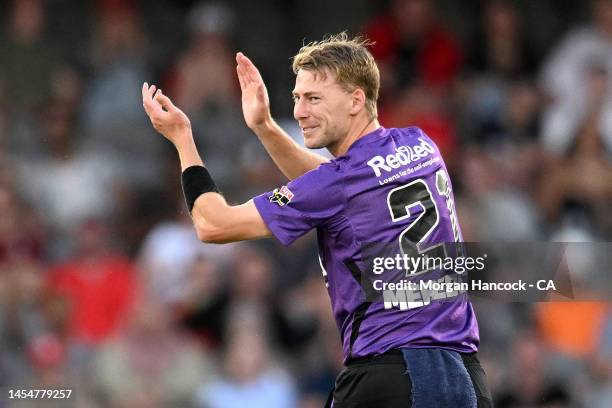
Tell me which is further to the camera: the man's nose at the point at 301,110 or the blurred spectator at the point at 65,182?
the blurred spectator at the point at 65,182

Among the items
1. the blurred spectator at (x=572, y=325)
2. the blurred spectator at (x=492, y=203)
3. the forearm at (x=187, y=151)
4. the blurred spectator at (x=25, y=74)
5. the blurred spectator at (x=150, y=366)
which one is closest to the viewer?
the forearm at (x=187, y=151)

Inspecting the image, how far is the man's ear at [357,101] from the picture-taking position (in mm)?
5492

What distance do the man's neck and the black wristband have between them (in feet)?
1.92

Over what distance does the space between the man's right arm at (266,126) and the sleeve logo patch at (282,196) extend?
76cm

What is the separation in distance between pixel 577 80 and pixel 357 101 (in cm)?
672

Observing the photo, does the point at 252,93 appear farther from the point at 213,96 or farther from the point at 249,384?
the point at 213,96

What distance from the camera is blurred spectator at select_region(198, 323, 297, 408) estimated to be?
936cm

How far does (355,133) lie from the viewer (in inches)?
218

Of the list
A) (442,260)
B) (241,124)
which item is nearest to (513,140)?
(241,124)

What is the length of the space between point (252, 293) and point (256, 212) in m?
4.67

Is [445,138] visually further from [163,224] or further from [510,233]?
[163,224]

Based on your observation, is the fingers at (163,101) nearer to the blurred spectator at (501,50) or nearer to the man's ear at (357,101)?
the man's ear at (357,101)

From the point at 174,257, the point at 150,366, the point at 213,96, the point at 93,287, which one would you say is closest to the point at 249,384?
the point at 150,366

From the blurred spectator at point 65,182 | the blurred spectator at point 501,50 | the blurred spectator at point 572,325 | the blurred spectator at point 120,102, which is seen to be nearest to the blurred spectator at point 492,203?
the blurred spectator at point 572,325
